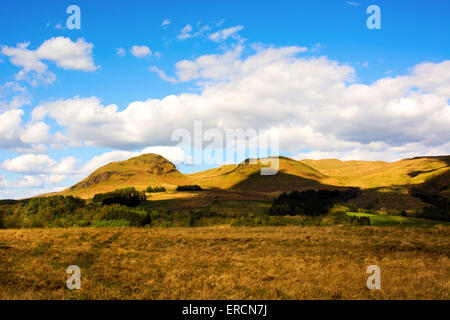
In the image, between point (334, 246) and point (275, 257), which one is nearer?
point (275, 257)

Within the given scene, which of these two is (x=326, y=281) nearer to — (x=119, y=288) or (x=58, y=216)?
(x=119, y=288)

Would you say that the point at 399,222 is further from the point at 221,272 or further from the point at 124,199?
the point at 124,199

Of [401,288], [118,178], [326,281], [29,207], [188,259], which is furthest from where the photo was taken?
[118,178]

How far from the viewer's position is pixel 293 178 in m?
184

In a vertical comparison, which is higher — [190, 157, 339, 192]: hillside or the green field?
[190, 157, 339, 192]: hillside

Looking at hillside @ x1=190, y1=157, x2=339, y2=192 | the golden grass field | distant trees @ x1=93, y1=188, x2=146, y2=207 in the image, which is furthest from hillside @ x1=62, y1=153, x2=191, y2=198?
the golden grass field

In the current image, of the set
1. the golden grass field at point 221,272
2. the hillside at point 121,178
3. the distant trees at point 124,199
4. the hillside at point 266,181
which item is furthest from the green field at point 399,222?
the hillside at point 121,178

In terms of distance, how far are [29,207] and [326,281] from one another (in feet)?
234

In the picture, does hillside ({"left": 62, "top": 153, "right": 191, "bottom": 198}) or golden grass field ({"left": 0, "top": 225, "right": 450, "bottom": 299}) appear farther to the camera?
hillside ({"left": 62, "top": 153, "right": 191, "bottom": 198})

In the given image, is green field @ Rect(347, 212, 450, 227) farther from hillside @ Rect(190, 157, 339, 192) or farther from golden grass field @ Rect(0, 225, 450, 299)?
hillside @ Rect(190, 157, 339, 192)

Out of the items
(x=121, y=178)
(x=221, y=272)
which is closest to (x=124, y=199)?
(x=221, y=272)

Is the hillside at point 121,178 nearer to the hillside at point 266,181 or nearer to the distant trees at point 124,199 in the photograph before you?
the hillside at point 266,181

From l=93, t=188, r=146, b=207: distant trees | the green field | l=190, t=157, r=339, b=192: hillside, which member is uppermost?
l=190, t=157, r=339, b=192: hillside
